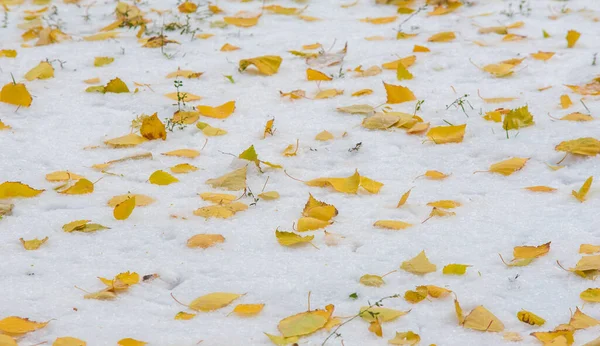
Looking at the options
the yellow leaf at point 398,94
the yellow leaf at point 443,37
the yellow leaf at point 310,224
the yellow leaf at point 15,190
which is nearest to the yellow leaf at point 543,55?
the yellow leaf at point 443,37

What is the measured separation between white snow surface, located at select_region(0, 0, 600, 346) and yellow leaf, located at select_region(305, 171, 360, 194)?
4 cm

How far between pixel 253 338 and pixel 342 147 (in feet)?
3.96

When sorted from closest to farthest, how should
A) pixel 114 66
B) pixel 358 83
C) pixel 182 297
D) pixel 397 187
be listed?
pixel 182 297, pixel 397 187, pixel 358 83, pixel 114 66

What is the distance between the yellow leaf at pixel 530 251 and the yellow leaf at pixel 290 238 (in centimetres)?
63

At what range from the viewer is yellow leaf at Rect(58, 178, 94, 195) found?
8.39ft

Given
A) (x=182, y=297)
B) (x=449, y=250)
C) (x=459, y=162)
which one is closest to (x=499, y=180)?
(x=459, y=162)

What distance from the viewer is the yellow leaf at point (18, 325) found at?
186 cm

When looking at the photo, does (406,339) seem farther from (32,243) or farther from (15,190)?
(15,190)

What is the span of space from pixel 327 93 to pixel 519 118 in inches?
35.1

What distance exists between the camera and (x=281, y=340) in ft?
6.00

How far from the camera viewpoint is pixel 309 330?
1855 mm

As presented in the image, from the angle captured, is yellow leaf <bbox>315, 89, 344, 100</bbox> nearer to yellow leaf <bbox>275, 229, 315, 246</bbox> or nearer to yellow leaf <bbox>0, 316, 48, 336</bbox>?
yellow leaf <bbox>275, 229, 315, 246</bbox>

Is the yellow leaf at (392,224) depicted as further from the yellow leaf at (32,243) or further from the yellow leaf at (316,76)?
the yellow leaf at (316,76)

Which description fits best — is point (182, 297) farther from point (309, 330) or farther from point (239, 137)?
point (239, 137)
